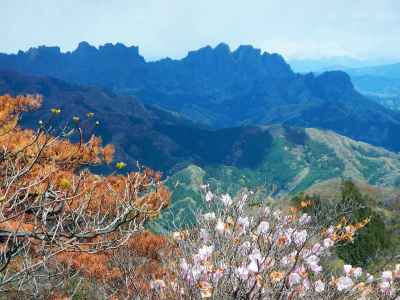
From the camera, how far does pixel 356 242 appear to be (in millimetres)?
33125

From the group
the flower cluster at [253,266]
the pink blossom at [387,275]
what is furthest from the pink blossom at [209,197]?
the pink blossom at [387,275]

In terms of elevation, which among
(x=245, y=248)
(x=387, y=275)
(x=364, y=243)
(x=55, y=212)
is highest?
(x=245, y=248)

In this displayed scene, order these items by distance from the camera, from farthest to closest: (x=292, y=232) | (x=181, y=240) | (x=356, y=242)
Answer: (x=356, y=242)
(x=181, y=240)
(x=292, y=232)

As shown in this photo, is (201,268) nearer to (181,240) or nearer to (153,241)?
(181,240)

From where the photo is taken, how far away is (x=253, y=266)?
18.7 feet

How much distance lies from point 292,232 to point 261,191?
1.55 meters

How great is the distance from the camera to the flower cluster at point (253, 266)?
5941 millimetres

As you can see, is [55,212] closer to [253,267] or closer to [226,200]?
[226,200]

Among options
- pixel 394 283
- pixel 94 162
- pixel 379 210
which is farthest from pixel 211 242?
pixel 379 210

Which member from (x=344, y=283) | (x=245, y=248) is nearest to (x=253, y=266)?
(x=245, y=248)

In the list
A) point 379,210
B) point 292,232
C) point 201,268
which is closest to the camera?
point 201,268

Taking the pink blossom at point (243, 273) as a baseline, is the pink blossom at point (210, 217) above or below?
below

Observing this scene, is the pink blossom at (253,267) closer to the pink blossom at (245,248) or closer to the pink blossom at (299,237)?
the pink blossom at (245,248)

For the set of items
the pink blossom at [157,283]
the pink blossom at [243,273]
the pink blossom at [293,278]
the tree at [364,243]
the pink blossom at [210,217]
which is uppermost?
the pink blossom at [243,273]
